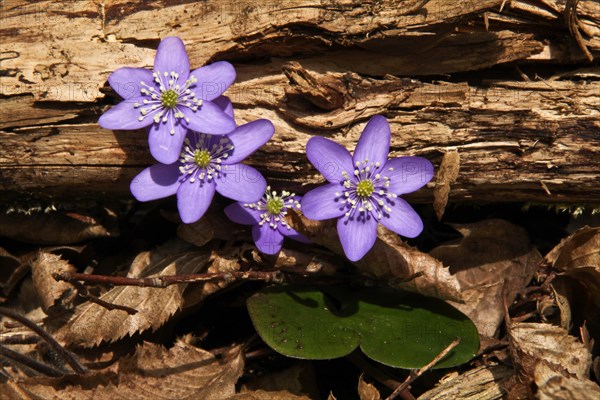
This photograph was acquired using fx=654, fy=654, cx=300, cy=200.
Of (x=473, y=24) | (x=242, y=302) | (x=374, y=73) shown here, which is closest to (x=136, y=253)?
(x=242, y=302)

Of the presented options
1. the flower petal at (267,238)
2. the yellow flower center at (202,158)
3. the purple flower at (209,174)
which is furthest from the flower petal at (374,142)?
the yellow flower center at (202,158)

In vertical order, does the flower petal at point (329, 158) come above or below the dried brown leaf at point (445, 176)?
above

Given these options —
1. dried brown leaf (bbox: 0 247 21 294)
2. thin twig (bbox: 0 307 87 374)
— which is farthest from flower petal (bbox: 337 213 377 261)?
dried brown leaf (bbox: 0 247 21 294)

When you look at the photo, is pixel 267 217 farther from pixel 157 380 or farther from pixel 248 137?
pixel 157 380

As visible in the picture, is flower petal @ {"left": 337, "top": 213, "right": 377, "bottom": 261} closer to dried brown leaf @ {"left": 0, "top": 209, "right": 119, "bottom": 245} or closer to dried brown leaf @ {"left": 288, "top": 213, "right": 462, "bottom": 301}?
dried brown leaf @ {"left": 288, "top": 213, "right": 462, "bottom": 301}

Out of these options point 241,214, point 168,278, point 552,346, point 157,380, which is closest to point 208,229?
point 241,214

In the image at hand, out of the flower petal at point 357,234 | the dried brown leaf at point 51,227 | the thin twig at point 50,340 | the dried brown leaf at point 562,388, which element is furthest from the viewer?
the dried brown leaf at point 51,227

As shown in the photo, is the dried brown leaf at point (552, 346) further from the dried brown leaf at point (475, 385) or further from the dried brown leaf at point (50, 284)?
the dried brown leaf at point (50, 284)
